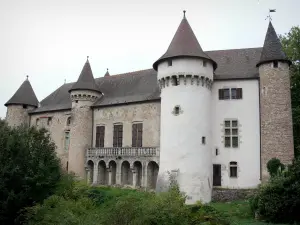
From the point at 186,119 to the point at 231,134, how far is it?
4.29m

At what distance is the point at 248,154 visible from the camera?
29641mm

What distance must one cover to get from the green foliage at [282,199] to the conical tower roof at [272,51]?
34.7 feet

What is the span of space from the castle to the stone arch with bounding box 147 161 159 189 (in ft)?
0.29

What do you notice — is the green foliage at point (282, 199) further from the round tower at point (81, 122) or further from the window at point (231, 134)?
the round tower at point (81, 122)

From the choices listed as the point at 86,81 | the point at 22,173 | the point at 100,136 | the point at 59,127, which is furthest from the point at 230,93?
the point at 59,127

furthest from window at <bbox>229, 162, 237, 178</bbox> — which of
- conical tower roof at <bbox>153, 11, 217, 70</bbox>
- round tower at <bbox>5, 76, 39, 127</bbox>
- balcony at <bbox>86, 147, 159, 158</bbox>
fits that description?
round tower at <bbox>5, 76, 39, 127</bbox>

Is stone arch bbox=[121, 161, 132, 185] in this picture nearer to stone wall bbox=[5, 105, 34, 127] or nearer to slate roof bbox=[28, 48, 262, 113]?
slate roof bbox=[28, 48, 262, 113]

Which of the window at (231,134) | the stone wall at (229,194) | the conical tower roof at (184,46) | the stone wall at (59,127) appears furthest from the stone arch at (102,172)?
the window at (231,134)

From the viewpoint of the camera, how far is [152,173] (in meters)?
32.8

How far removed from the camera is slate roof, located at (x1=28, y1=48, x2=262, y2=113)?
32094 mm

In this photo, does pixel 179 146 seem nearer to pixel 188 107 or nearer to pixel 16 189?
pixel 188 107

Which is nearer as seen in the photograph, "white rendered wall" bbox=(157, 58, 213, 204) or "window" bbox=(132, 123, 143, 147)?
"white rendered wall" bbox=(157, 58, 213, 204)

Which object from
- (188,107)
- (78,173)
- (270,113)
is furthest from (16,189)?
(270,113)

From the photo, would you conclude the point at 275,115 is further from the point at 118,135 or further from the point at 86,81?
the point at 86,81
